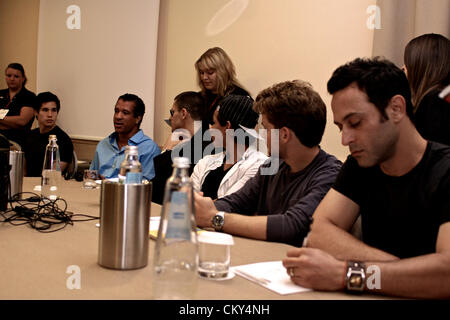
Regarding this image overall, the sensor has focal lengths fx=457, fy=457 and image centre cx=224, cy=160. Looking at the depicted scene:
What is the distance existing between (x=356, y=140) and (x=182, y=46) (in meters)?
3.00

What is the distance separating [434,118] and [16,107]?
161 inches

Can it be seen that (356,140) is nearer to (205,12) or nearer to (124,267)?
(124,267)

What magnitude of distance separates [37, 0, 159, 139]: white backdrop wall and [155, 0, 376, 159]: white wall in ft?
0.51

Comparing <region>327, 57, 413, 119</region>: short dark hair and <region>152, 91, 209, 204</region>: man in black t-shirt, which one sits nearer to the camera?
<region>327, 57, 413, 119</region>: short dark hair

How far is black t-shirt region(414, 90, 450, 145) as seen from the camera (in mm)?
1719

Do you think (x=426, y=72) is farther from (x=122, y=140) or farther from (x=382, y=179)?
(x=122, y=140)

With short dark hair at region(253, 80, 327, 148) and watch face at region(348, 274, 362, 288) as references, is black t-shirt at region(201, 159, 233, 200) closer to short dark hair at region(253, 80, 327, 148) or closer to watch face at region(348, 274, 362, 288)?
short dark hair at region(253, 80, 327, 148)

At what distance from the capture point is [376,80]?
1.26 metres

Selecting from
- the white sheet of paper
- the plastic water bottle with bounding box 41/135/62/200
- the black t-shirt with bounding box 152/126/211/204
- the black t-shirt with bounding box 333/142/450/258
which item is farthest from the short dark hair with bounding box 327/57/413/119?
the black t-shirt with bounding box 152/126/211/204

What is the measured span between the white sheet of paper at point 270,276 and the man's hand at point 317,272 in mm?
22

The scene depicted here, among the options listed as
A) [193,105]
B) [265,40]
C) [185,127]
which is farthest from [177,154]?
[265,40]

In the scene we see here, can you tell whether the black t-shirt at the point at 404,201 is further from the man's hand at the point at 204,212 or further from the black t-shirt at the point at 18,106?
the black t-shirt at the point at 18,106

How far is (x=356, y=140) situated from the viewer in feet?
4.16
